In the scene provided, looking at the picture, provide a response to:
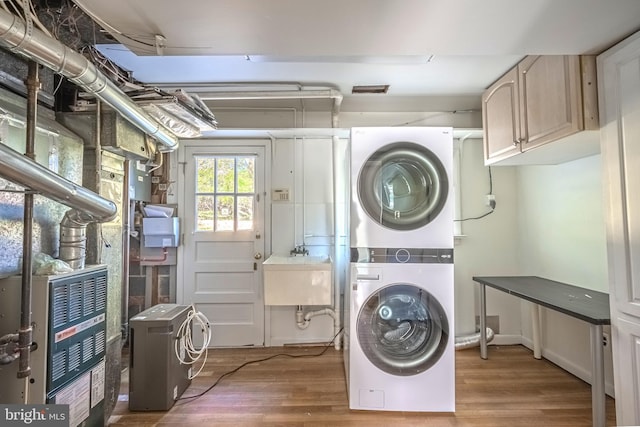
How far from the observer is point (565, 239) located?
103 inches

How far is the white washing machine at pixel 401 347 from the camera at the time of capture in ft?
6.60

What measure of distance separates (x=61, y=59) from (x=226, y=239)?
6.97 feet

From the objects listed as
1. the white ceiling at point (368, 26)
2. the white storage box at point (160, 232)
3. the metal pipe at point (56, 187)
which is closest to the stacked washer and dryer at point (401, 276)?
the white ceiling at point (368, 26)

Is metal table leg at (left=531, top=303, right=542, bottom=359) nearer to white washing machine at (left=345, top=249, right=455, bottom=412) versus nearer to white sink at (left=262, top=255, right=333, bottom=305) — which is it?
white washing machine at (left=345, top=249, right=455, bottom=412)

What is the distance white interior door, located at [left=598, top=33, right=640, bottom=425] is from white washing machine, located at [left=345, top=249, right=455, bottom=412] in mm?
779

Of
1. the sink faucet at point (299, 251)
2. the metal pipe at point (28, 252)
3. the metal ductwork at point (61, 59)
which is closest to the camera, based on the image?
the metal ductwork at point (61, 59)

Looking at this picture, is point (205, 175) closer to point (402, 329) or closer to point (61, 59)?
point (61, 59)

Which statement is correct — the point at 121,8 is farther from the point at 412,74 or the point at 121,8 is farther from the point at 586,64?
the point at 586,64

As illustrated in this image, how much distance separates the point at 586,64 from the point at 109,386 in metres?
3.30

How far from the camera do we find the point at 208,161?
326 cm

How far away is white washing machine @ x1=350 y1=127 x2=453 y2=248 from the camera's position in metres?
2.05

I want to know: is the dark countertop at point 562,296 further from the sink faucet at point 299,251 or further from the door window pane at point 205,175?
the door window pane at point 205,175

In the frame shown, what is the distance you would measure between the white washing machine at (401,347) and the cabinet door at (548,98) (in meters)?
0.95

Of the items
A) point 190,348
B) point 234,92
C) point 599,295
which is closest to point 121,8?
point 234,92
